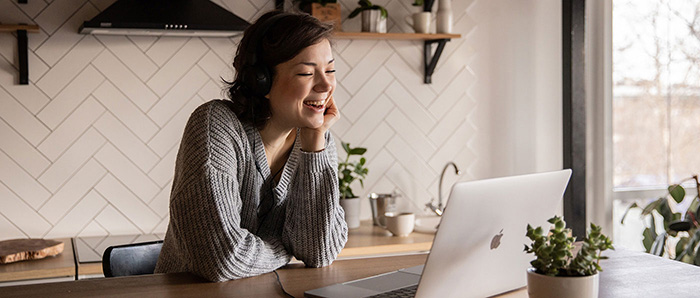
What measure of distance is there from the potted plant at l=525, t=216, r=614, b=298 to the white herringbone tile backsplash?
207 cm

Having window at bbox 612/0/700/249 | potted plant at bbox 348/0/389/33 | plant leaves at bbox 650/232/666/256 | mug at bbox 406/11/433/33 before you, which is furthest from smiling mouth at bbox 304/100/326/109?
window at bbox 612/0/700/249

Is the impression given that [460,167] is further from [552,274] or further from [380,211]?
[552,274]

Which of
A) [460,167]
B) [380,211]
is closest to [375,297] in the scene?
[380,211]

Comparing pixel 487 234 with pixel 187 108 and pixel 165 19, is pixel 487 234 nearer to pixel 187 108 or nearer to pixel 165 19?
pixel 165 19

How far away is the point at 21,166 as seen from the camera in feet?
9.02

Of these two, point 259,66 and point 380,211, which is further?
point 380,211

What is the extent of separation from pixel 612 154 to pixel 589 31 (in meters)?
0.58

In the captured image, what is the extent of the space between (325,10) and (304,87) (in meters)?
1.28

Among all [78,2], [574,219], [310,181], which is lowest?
[574,219]

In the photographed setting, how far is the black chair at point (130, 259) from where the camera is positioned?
1.82 metres

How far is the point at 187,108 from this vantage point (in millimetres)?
2939

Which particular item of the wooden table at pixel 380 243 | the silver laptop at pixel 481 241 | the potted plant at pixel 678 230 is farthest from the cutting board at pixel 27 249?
the potted plant at pixel 678 230

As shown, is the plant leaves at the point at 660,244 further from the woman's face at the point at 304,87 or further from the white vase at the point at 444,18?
the woman's face at the point at 304,87

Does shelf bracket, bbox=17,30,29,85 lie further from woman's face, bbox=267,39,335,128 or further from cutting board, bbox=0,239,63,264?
woman's face, bbox=267,39,335,128
